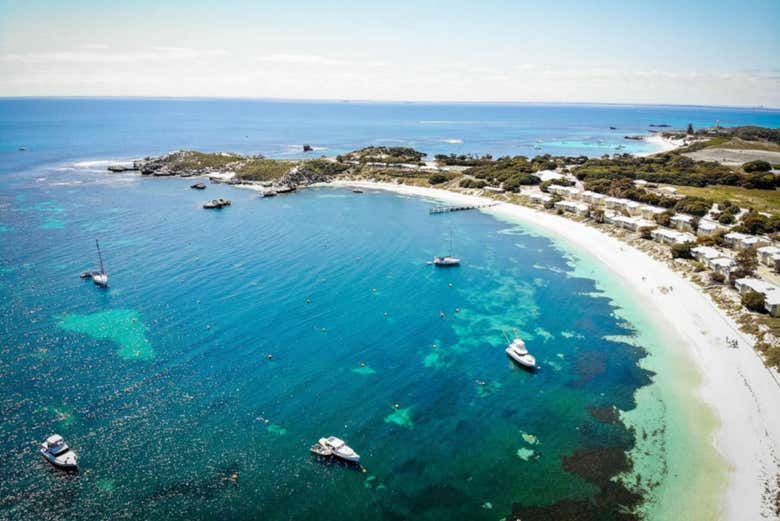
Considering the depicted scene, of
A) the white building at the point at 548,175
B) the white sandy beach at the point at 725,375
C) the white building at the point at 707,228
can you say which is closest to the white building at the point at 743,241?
the white building at the point at 707,228

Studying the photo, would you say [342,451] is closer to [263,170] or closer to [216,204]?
[216,204]

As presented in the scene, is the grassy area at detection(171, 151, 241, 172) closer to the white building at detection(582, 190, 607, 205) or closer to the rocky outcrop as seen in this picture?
the rocky outcrop

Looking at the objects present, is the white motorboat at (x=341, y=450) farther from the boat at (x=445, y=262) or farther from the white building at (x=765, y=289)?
the white building at (x=765, y=289)

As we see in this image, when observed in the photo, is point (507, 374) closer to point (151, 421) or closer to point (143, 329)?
point (151, 421)

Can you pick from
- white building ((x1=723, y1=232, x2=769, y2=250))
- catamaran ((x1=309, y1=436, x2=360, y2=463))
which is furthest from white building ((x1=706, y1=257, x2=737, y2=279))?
catamaran ((x1=309, y1=436, x2=360, y2=463))

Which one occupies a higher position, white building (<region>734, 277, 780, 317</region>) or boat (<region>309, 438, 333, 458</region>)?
white building (<region>734, 277, 780, 317</region>)
